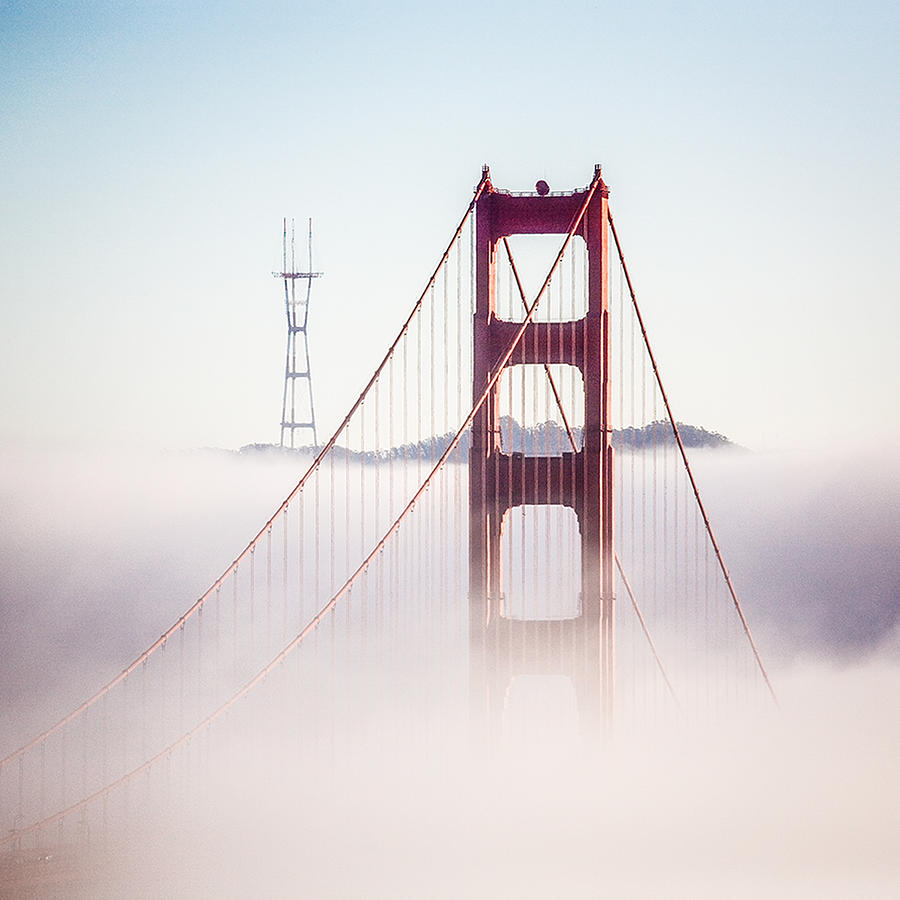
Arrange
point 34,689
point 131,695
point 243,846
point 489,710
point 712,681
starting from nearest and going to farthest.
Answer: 1. point 489,710
2. point 243,846
3. point 712,681
4. point 34,689
5. point 131,695

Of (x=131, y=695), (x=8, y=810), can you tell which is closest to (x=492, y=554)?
(x=8, y=810)

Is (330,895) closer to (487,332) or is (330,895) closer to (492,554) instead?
(492,554)

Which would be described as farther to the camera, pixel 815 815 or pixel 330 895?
pixel 815 815

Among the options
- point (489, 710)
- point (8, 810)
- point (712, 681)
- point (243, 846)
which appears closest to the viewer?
point (489, 710)

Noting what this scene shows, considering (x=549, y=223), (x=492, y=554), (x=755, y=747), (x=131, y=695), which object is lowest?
(x=131, y=695)

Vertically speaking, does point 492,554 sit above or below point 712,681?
above

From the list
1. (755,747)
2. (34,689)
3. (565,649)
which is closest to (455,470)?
(565,649)
